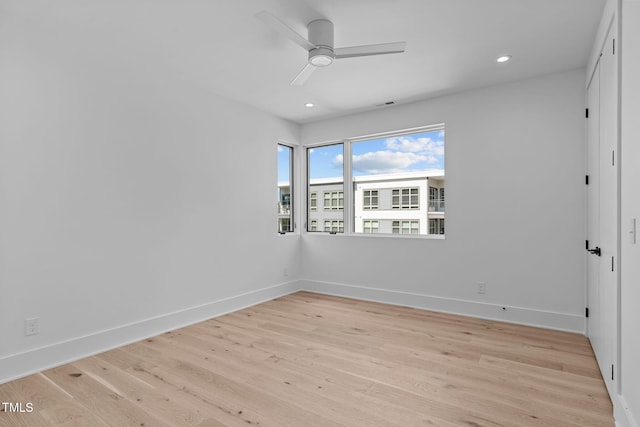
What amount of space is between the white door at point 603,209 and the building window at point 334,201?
289 centimetres

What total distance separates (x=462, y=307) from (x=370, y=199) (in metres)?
1.81

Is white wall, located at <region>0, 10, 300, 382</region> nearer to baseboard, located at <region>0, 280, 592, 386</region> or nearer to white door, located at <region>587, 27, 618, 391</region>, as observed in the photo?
baseboard, located at <region>0, 280, 592, 386</region>

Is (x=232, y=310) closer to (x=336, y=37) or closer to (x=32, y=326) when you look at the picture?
(x=32, y=326)

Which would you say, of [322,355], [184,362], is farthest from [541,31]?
[184,362]

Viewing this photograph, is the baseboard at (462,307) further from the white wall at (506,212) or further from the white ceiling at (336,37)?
the white ceiling at (336,37)

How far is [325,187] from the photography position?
17.1 feet

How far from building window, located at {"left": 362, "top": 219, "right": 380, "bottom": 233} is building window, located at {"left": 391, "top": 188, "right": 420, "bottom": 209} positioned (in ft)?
1.17

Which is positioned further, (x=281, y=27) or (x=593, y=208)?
(x=593, y=208)

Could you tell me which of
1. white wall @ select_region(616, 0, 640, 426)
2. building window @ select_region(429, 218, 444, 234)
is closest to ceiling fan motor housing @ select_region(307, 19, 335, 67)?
white wall @ select_region(616, 0, 640, 426)

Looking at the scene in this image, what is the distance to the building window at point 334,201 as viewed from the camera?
5.05 meters

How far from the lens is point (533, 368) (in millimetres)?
2555

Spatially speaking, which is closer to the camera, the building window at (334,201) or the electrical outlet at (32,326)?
the electrical outlet at (32,326)

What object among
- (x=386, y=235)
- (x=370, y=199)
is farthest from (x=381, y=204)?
(x=386, y=235)

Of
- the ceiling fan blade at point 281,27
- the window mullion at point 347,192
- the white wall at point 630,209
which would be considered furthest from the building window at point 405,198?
the white wall at point 630,209
